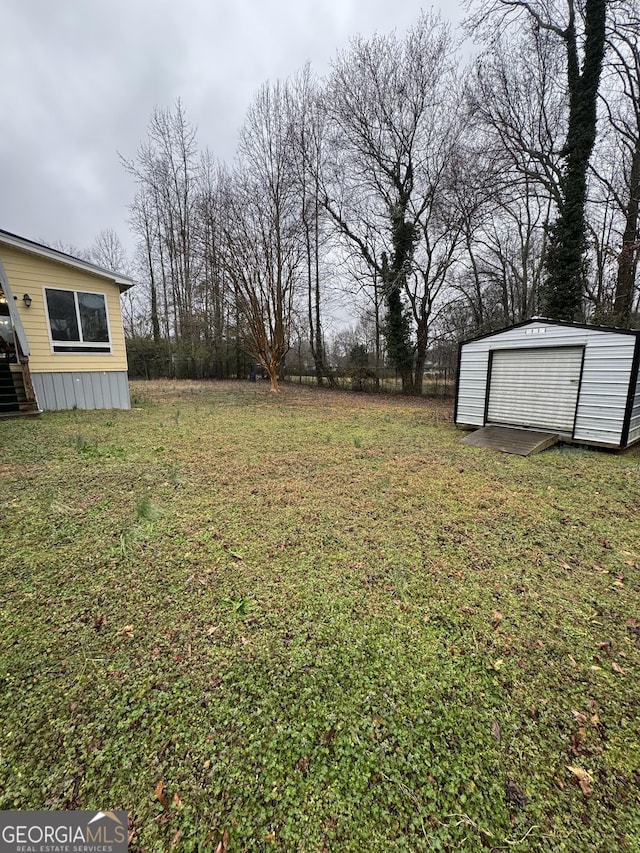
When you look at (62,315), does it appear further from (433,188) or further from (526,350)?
(433,188)

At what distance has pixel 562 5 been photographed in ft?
35.9

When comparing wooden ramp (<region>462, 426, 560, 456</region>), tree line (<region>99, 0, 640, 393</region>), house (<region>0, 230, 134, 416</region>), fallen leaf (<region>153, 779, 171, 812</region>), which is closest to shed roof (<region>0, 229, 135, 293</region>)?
house (<region>0, 230, 134, 416</region>)

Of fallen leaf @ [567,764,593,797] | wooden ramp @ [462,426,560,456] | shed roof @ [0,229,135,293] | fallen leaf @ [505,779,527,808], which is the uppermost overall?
shed roof @ [0,229,135,293]

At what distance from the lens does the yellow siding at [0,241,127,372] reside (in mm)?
7754

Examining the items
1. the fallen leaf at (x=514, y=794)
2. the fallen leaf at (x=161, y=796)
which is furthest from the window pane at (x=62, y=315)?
the fallen leaf at (x=514, y=794)

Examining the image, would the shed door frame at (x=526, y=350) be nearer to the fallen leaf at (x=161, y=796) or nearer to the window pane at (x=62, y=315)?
the fallen leaf at (x=161, y=796)

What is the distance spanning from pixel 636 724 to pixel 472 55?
57.7 feet

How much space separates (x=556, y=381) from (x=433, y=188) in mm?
11006

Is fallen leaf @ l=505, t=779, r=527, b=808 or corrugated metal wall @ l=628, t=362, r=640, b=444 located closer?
fallen leaf @ l=505, t=779, r=527, b=808

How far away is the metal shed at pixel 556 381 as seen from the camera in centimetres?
575

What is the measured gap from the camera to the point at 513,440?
639cm

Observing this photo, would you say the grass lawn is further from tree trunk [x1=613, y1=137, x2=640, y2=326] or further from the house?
tree trunk [x1=613, y1=137, x2=640, y2=326]

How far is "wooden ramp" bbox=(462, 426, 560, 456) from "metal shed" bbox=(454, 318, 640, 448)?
0.23m

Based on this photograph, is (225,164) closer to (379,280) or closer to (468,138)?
(379,280)
